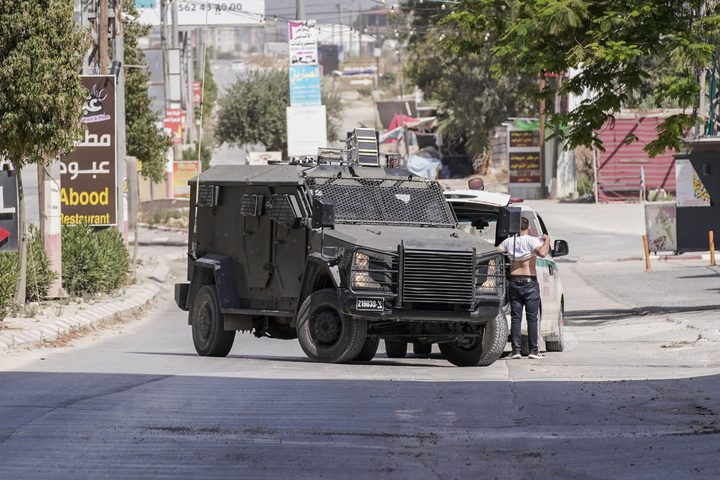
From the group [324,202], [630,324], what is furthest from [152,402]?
[630,324]

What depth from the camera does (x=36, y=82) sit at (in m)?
20.4

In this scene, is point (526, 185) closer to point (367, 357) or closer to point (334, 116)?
point (334, 116)

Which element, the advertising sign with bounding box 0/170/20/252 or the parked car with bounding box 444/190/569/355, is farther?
the advertising sign with bounding box 0/170/20/252

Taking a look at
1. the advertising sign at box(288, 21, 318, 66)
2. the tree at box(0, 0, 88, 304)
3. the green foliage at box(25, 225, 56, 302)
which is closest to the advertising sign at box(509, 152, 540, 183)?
the advertising sign at box(288, 21, 318, 66)

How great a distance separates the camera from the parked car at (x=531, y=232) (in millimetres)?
16969

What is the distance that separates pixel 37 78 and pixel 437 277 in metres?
8.74

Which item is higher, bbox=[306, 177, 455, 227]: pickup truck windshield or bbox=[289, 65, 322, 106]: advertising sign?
bbox=[289, 65, 322, 106]: advertising sign

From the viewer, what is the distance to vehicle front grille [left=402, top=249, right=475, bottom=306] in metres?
14.5

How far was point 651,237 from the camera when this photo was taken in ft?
115

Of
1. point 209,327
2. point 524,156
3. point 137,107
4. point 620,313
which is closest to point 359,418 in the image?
point 209,327

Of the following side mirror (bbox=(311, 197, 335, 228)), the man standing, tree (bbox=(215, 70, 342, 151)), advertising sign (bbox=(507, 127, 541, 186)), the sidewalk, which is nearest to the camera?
side mirror (bbox=(311, 197, 335, 228))

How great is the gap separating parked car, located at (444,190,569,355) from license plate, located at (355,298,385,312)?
102 inches

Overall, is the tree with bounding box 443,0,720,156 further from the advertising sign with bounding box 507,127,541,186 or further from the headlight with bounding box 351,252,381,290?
the advertising sign with bounding box 507,127,541,186

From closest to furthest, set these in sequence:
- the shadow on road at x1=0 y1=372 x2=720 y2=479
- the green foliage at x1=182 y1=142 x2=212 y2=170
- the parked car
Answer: the shadow on road at x1=0 y1=372 x2=720 y2=479 < the parked car < the green foliage at x1=182 y1=142 x2=212 y2=170
